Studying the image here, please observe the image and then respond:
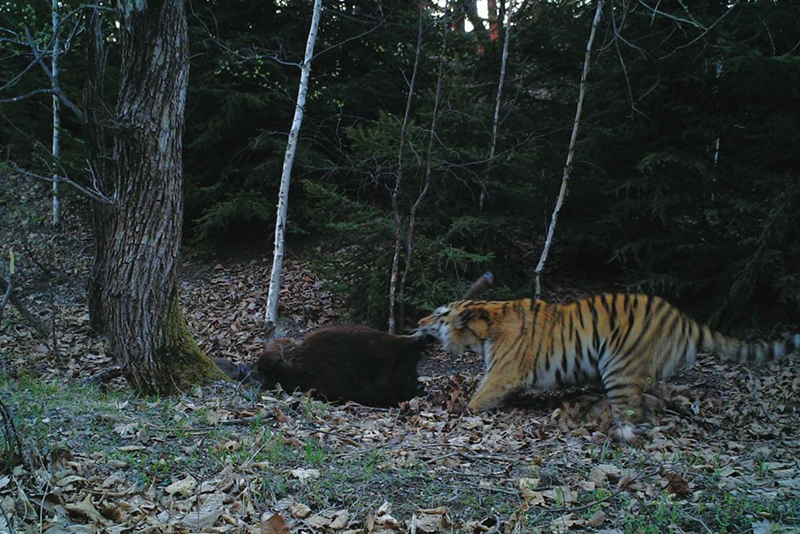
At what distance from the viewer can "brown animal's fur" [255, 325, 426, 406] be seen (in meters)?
7.69

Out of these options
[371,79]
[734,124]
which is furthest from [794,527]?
[371,79]

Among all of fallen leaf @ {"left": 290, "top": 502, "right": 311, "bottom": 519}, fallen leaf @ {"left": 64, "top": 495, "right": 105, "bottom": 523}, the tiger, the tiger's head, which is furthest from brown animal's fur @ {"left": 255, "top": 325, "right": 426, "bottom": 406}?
fallen leaf @ {"left": 64, "top": 495, "right": 105, "bottom": 523}

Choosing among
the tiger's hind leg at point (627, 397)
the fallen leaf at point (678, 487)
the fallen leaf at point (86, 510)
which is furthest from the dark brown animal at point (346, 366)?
the fallen leaf at point (86, 510)

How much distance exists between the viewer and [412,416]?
6730 mm

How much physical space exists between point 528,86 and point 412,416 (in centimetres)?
794

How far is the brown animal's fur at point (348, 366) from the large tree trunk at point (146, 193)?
1.35 m

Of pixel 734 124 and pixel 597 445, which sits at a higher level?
pixel 734 124

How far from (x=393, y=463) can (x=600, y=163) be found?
26.7 feet

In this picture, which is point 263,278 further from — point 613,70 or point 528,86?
point 613,70

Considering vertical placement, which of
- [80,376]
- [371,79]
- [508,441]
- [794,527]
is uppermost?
[371,79]

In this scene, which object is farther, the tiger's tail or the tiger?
the tiger

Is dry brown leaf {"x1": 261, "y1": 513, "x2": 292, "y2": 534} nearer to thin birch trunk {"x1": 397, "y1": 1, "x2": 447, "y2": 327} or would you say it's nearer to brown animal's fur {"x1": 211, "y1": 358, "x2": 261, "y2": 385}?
brown animal's fur {"x1": 211, "y1": 358, "x2": 261, "y2": 385}

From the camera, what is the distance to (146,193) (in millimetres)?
6520

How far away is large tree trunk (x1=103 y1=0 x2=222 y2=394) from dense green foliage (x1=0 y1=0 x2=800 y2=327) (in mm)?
2693
